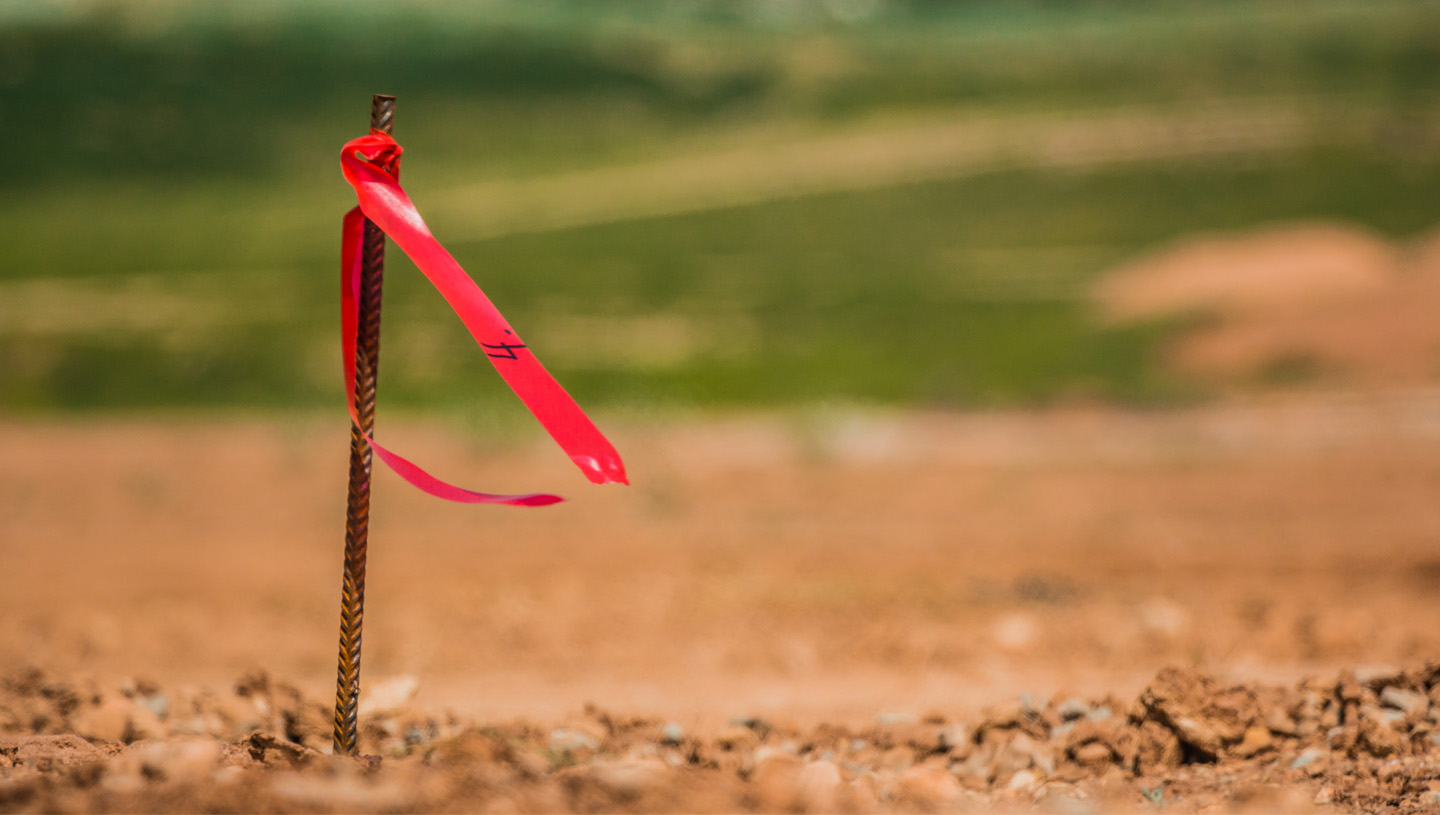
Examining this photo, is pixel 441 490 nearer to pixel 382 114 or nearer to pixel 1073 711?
pixel 382 114

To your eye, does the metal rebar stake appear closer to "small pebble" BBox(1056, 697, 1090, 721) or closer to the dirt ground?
the dirt ground

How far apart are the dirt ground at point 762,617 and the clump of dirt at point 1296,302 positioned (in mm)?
1009

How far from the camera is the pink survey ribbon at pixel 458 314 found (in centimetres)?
217

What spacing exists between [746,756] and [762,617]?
2.55 metres

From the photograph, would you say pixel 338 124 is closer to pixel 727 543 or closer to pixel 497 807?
pixel 727 543

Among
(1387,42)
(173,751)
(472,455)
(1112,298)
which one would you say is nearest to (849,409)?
(472,455)

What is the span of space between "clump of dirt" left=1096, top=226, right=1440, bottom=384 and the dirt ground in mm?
1009

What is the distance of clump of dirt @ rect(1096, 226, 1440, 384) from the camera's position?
35.8 feet

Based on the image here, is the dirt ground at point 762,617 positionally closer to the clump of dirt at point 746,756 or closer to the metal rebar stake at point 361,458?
the clump of dirt at point 746,756

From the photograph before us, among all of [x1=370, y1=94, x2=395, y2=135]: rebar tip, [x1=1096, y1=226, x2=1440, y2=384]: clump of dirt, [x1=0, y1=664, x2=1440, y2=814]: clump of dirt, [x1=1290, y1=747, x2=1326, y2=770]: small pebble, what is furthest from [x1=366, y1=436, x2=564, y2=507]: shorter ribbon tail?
[x1=1096, y1=226, x2=1440, y2=384]: clump of dirt

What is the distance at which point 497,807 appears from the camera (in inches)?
73.4

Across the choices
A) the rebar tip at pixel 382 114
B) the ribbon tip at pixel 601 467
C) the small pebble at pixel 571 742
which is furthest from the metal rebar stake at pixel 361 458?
the small pebble at pixel 571 742

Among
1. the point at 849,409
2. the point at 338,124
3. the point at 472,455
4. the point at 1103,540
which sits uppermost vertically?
the point at 338,124

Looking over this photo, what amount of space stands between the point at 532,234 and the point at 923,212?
713 centimetres
